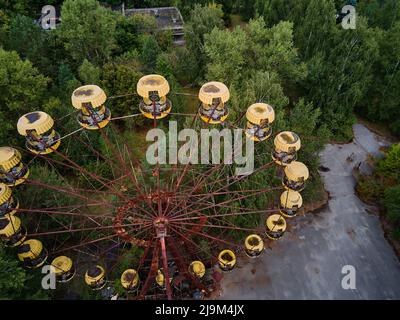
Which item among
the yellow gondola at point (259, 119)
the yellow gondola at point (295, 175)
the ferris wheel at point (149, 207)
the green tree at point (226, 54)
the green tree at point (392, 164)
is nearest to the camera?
the ferris wheel at point (149, 207)

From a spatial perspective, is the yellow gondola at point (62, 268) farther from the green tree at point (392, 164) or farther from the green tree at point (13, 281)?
the green tree at point (392, 164)

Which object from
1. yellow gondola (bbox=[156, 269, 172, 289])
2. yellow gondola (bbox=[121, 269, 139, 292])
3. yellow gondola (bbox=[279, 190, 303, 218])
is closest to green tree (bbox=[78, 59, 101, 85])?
yellow gondola (bbox=[121, 269, 139, 292])

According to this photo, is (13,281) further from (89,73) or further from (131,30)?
(131,30)

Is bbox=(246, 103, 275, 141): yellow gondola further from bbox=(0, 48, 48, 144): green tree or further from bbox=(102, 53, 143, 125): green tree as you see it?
bbox=(0, 48, 48, 144): green tree

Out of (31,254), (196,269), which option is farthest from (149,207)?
(31,254)

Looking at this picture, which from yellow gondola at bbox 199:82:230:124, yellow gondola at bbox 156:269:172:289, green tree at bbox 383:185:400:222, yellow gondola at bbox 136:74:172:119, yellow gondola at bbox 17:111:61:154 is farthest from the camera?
green tree at bbox 383:185:400:222

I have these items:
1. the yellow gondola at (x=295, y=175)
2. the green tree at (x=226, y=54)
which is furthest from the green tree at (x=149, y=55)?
the yellow gondola at (x=295, y=175)

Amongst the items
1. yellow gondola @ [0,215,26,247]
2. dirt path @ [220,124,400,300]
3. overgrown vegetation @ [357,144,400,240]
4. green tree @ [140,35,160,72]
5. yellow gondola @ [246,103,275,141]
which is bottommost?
dirt path @ [220,124,400,300]
